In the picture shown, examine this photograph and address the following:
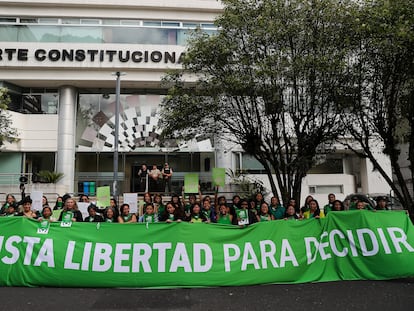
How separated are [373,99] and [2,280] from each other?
29.6ft

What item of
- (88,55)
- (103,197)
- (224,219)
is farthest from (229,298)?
(88,55)

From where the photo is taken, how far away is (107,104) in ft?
73.0

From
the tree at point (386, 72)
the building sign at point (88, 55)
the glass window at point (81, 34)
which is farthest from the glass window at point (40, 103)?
the tree at point (386, 72)

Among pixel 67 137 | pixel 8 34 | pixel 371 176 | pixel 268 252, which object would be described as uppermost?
pixel 8 34

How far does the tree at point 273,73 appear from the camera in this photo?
8.60m

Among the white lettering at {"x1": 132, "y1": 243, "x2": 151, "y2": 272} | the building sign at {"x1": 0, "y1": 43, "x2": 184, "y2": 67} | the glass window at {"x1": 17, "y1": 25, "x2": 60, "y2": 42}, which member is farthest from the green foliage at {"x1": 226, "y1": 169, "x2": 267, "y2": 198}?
the glass window at {"x1": 17, "y1": 25, "x2": 60, "y2": 42}

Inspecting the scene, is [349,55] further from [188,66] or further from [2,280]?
[2,280]

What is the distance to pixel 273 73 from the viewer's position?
8484mm

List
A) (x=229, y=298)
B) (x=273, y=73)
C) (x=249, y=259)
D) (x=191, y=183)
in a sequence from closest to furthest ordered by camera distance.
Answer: (x=229, y=298) < (x=249, y=259) < (x=273, y=73) < (x=191, y=183)

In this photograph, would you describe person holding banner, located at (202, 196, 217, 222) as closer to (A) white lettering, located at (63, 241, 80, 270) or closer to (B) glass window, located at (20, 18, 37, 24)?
(A) white lettering, located at (63, 241, 80, 270)

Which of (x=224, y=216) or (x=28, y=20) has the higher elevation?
(x=28, y=20)

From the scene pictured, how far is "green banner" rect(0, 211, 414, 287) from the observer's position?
605cm

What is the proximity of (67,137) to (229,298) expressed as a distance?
18371mm

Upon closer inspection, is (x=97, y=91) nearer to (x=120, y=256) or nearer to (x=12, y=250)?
(x=12, y=250)
